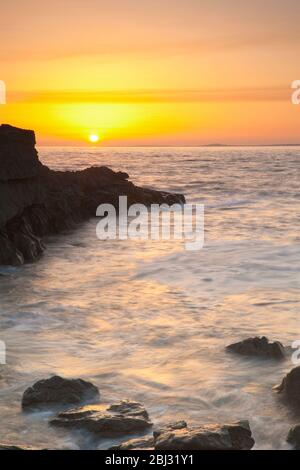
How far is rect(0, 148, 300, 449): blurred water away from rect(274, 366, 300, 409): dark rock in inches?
6.8

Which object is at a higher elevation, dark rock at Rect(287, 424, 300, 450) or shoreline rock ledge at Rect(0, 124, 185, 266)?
shoreline rock ledge at Rect(0, 124, 185, 266)

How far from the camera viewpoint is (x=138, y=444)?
6.45m

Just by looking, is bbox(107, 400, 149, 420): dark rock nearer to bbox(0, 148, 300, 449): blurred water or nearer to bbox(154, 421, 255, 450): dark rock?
bbox(0, 148, 300, 449): blurred water

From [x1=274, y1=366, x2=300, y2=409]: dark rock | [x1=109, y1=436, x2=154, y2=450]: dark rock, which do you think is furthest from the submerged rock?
[x1=274, y1=366, x2=300, y2=409]: dark rock

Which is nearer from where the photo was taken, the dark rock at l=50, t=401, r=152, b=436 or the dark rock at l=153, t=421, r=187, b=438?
the dark rock at l=153, t=421, r=187, b=438

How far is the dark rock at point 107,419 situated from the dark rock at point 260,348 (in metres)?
2.79

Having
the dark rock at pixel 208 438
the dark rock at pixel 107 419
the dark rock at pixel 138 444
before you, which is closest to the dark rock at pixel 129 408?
the dark rock at pixel 107 419

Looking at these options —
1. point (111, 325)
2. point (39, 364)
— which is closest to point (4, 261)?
point (111, 325)

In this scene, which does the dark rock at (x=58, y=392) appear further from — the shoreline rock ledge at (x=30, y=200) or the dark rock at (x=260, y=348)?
the shoreline rock ledge at (x=30, y=200)

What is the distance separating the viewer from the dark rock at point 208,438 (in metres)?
6.15

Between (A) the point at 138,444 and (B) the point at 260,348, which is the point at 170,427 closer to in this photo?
(A) the point at 138,444

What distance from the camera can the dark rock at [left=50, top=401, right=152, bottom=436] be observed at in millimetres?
6965

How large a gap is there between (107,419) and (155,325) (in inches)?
187

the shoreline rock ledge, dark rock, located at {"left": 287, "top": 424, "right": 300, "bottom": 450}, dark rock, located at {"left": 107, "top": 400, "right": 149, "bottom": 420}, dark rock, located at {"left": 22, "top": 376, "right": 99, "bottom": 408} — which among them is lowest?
dark rock, located at {"left": 287, "top": 424, "right": 300, "bottom": 450}
